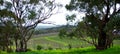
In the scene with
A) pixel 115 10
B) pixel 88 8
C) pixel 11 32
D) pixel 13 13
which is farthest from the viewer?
pixel 11 32

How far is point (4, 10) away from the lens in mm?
52812

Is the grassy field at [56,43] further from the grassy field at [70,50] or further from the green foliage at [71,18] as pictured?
the green foliage at [71,18]

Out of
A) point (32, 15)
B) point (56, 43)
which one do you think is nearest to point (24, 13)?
point (32, 15)

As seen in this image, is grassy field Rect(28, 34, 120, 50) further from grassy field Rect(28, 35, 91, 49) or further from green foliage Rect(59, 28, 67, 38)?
green foliage Rect(59, 28, 67, 38)

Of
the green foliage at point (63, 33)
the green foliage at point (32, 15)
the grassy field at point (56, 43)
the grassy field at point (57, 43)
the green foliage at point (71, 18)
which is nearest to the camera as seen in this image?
the green foliage at point (71, 18)

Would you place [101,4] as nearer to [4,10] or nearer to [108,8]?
[108,8]

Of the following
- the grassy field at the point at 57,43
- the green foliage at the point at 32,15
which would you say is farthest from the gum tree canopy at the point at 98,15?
the grassy field at the point at 57,43

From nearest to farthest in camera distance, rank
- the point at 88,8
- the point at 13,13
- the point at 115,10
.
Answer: the point at 115,10
the point at 88,8
the point at 13,13

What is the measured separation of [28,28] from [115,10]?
68.3 ft

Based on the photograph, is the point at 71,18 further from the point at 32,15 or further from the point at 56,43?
the point at 56,43

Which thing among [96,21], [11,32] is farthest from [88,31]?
[11,32]

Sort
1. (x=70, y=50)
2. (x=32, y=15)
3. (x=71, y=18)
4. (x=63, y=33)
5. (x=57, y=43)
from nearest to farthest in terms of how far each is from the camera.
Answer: (x=71, y=18) → (x=63, y=33) → (x=70, y=50) → (x=32, y=15) → (x=57, y=43)

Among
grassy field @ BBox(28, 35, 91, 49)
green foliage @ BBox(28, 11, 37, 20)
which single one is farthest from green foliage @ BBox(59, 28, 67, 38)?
grassy field @ BBox(28, 35, 91, 49)

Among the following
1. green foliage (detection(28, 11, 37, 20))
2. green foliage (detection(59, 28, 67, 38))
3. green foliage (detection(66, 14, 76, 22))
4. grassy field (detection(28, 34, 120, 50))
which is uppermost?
green foliage (detection(28, 11, 37, 20))
